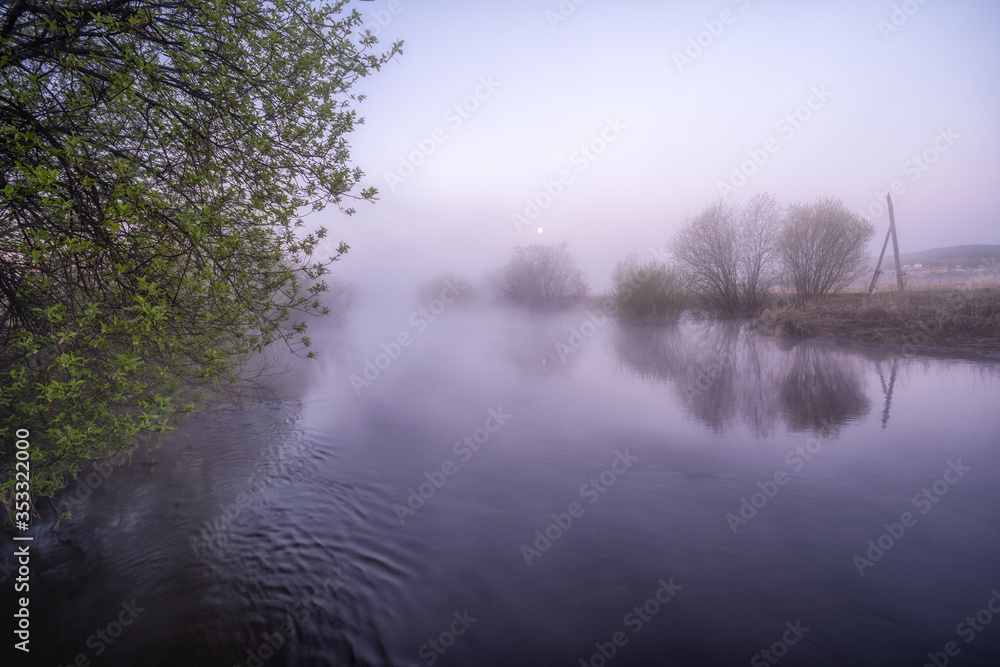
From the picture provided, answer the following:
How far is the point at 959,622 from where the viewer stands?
15.8 ft

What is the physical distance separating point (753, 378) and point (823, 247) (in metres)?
16.4

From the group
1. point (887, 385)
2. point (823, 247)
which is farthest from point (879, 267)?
point (887, 385)

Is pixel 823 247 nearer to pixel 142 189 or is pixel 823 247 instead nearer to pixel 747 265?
pixel 747 265

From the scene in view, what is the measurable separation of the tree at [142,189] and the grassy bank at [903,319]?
76.3 ft

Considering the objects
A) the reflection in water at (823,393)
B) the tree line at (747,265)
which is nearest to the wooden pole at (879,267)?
the tree line at (747,265)

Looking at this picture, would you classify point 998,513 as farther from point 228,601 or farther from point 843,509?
point 228,601

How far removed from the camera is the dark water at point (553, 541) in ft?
15.7

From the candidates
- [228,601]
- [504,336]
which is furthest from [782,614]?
[504,336]

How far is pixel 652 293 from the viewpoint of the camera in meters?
32.2

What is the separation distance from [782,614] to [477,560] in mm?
3580

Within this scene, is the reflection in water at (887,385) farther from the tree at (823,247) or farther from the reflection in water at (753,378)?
the tree at (823,247)

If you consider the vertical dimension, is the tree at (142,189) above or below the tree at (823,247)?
below

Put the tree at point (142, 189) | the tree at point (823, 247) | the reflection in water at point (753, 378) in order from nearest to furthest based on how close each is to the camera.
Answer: the tree at point (142, 189) → the reflection in water at point (753, 378) → the tree at point (823, 247)

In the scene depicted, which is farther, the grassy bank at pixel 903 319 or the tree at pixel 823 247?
the tree at pixel 823 247
